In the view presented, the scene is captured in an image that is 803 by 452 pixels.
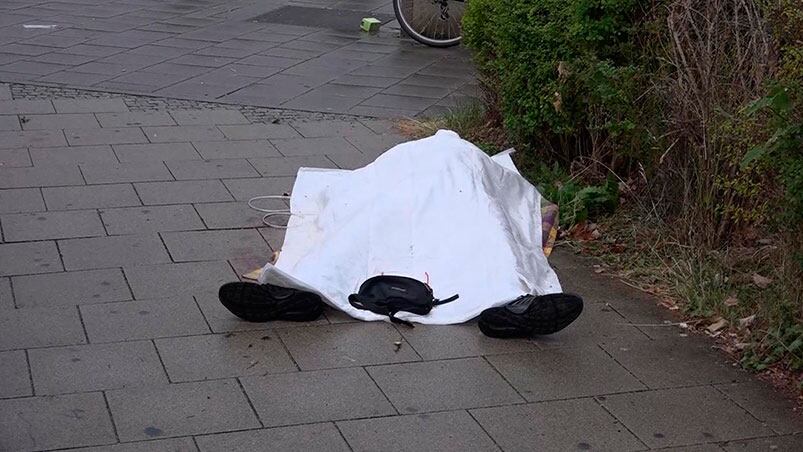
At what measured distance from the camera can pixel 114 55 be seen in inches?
390

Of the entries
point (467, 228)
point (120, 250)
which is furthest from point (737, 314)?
point (120, 250)

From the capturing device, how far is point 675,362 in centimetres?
477

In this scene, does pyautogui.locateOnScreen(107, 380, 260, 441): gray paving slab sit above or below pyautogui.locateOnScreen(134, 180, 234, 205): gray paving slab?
above

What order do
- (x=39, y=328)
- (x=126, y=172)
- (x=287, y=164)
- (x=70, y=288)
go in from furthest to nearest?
(x=287, y=164), (x=126, y=172), (x=70, y=288), (x=39, y=328)

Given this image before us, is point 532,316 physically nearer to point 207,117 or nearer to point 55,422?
point 55,422

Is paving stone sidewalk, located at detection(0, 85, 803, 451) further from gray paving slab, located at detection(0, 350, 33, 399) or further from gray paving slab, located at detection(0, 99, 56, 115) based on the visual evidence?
gray paving slab, located at detection(0, 99, 56, 115)

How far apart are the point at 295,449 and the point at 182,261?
1879 millimetres

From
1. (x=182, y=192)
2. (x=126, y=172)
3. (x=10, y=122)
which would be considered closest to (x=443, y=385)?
(x=182, y=192)

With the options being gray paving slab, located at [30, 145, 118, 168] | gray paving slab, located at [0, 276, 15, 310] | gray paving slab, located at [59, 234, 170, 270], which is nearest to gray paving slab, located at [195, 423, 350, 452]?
gray paving slab, located at [0, 276, 15, 310]

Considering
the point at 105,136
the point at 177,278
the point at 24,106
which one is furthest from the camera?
the point at 24,106

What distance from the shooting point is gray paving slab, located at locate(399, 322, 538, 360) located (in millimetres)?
4742

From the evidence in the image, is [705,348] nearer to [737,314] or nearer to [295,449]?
[737,314]

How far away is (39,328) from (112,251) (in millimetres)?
929

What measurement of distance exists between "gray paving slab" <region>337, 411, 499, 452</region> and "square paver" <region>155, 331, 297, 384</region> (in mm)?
541
